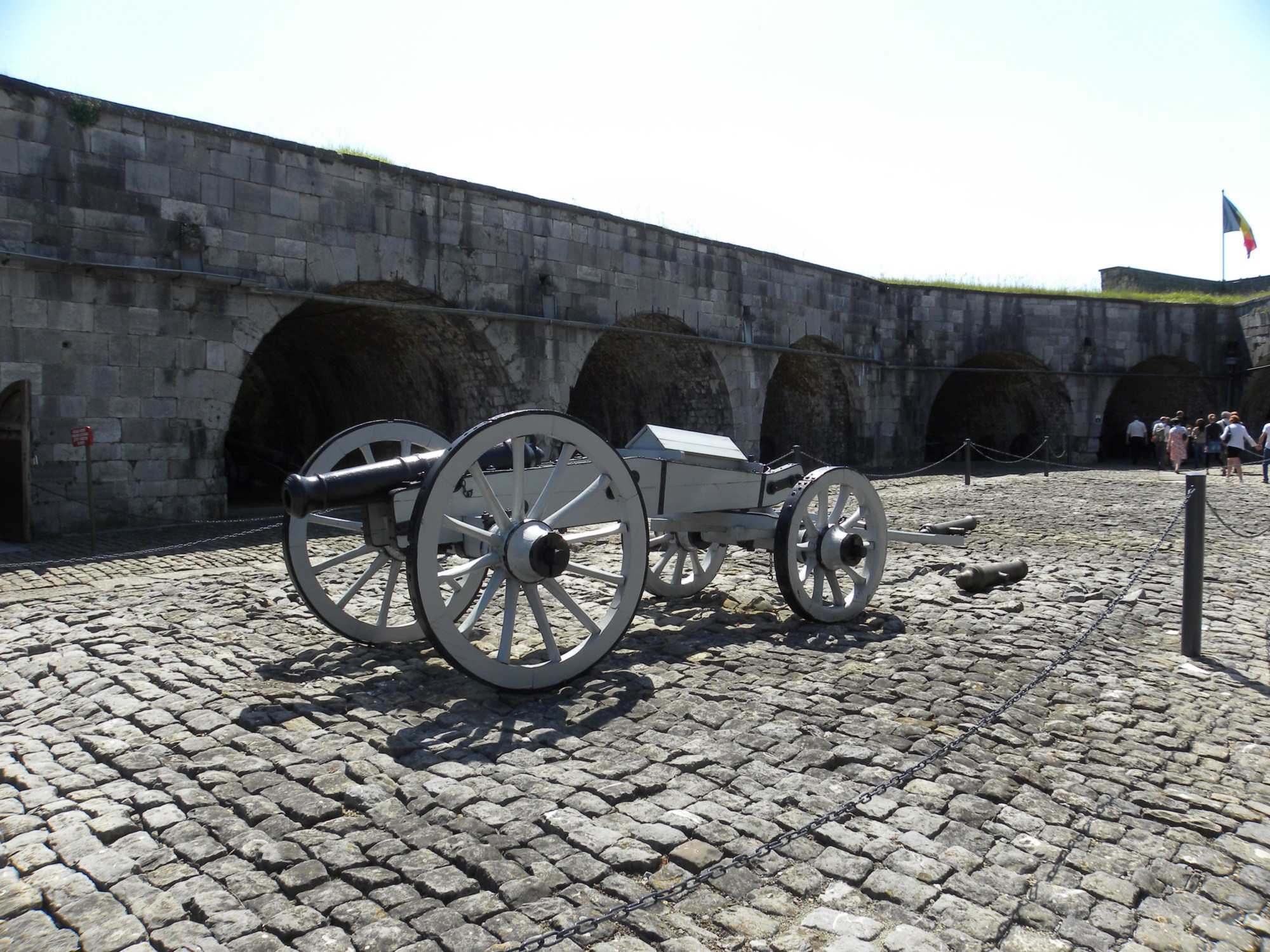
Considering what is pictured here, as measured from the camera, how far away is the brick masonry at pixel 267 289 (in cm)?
905

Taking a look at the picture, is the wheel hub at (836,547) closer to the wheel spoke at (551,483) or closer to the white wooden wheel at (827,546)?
the white wooden wheel at (827,546)

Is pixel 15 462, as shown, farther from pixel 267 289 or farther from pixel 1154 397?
pixel 1154 397

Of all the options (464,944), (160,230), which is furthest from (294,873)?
(160,230)

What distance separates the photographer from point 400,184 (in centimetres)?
1142

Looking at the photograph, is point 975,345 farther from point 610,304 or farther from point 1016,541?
point 1016,541

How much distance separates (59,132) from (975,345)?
1743cm

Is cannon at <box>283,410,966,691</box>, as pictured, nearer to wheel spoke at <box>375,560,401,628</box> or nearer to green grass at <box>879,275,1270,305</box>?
wheel spoke at <box>375,560,401,628</box>

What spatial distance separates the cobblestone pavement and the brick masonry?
4594mm

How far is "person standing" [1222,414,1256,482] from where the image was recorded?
14.9 m

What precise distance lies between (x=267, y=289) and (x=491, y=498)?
7568 millimetres

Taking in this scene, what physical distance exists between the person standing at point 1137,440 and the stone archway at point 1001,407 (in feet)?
4.35

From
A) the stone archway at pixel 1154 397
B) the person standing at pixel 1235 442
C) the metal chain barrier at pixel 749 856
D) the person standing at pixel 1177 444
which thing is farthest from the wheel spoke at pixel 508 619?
the stone archway at pixel 1154 397

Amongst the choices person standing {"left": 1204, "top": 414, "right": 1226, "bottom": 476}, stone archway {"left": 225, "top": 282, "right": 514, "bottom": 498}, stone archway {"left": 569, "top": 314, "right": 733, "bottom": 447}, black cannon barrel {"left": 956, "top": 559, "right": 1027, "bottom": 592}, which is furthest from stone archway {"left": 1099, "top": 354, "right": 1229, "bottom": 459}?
black cannon barrel {"left": 956, "top": 559, "right": 1027, "bottom": 592}

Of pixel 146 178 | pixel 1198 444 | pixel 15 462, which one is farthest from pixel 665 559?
pixel 1198 444
